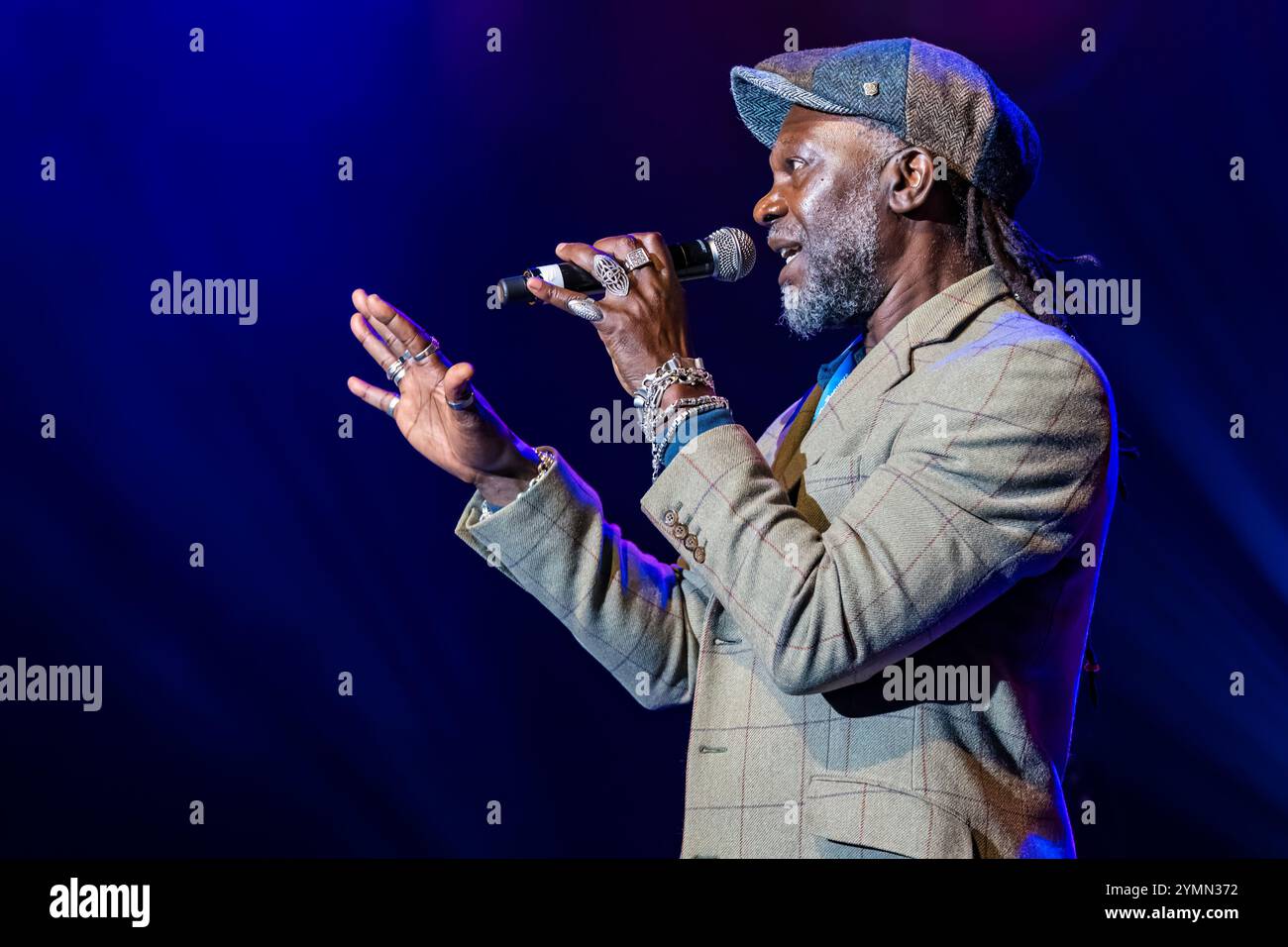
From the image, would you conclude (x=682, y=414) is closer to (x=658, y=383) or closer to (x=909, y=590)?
(x=658, y=383)

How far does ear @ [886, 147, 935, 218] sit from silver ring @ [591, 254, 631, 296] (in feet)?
1.21

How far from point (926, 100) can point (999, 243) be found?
0.20 m

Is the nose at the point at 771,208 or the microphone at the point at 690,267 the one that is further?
the nose at the point at 771,208

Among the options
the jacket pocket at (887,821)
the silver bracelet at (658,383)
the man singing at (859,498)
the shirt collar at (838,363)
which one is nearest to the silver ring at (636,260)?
the man singing at (859,498)

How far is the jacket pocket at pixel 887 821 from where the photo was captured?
1405 millimetres

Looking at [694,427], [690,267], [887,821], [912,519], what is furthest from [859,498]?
[690,267]

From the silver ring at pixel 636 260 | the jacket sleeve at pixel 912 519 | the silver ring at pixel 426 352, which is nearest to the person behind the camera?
the jacket sleeve at pixel 912 519

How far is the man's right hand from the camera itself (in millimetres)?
1728

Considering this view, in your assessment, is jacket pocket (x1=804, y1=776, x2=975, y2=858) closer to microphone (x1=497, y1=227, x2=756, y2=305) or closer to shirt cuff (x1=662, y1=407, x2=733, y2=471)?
shirt cuff (x1=662, y1=407, x2=733, y2=471)

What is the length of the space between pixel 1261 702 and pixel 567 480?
177 cm

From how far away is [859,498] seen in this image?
1451 mm

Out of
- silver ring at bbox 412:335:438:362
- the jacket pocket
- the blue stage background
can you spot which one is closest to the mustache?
silver ring at bbox 412:335:438:362

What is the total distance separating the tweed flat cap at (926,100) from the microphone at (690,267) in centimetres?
20

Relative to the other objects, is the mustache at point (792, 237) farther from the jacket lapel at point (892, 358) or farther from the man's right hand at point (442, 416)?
the man's right hand at point (442, 416)
